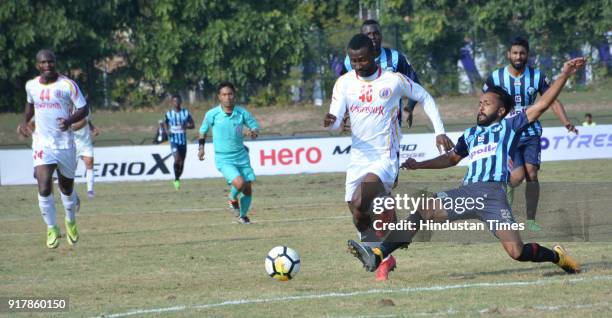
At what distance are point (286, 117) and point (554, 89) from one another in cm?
2843

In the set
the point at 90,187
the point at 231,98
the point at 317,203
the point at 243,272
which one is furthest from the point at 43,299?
the point at 90,187

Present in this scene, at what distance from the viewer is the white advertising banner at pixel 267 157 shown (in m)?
26.7

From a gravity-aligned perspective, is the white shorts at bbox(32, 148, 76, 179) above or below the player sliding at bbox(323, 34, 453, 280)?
below

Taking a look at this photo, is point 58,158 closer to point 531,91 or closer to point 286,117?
point 531,91

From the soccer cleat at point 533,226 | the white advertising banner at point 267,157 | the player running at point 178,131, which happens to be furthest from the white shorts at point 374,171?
the white advertising banner at point 267,157

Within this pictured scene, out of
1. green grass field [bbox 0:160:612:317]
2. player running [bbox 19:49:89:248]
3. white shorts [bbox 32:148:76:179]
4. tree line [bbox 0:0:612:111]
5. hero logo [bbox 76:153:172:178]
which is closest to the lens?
green grass field [bbox 0:160:612:317]

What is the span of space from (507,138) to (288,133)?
1037 inches

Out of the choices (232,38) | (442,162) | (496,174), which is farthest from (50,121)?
(232,38)

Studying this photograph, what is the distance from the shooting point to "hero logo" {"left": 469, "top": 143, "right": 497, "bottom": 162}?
27.8 feet

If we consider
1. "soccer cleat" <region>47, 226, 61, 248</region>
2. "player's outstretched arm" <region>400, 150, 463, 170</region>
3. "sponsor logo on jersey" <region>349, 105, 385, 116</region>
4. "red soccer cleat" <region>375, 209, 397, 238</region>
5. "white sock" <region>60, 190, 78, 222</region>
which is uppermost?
"sponsor logo on jersey" <region>349, 105, 385, 116</region>

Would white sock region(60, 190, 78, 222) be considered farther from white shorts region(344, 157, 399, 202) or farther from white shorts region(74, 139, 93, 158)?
white shorts region(74, 139, 93, 158)

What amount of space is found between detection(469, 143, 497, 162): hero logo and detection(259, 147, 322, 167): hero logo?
18.2m

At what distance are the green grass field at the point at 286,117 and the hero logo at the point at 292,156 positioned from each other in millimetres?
6856

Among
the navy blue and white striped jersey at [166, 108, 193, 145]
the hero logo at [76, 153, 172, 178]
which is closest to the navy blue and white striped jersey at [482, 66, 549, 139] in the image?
the navy blue and white striped jersey at [166, 108, 193, 145]
